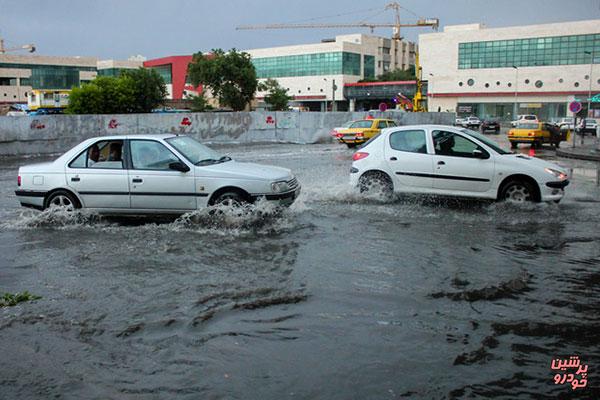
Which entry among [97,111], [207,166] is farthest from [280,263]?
[97,111]

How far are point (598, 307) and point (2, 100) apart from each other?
107502 mm

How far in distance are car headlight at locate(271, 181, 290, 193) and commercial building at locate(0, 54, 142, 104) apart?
101 meters

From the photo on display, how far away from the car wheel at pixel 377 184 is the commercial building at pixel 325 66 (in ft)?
300

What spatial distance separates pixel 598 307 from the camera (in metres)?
5.55

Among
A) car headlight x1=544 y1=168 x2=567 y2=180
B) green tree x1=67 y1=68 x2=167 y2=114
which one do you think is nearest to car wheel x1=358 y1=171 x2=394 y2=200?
car headlight x1=544 y1=168 x2=567 y2=180

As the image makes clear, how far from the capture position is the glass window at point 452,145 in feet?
35.2

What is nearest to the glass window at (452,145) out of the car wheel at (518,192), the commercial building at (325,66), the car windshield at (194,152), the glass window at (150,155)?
the car wheel at (518,192)

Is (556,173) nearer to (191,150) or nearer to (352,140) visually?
(191,150)

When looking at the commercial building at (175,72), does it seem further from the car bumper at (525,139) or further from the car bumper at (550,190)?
the car bumper at (550,190)

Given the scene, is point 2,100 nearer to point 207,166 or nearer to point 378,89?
point 378,89

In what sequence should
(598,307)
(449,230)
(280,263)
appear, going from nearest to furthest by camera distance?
(598,307) < (280,263) < (449,230)

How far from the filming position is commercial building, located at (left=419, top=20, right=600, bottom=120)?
82.5 metres

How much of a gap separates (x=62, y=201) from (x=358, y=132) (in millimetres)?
20963

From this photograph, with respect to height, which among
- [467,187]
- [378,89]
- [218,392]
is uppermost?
[378,89]
